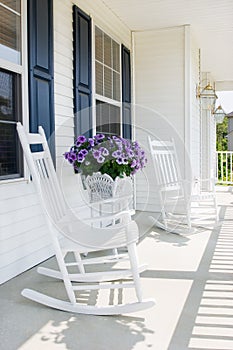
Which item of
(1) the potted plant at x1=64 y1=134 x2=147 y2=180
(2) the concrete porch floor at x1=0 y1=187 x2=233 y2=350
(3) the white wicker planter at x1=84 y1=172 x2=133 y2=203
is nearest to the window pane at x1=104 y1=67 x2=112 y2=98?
(1) the potted plant at x1=64 y1=134 x2=147 y2=180

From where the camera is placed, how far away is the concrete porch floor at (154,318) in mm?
1917

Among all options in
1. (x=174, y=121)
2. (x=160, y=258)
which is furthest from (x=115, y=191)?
(x=174, y=121)

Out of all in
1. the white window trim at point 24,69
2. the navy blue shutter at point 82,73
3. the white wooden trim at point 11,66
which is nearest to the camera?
the white wooden trim at point 11,66

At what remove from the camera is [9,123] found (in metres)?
2.92

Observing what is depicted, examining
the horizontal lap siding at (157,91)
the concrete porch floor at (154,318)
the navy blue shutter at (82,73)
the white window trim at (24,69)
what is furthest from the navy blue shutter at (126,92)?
the concrete porch floor at (154,318)

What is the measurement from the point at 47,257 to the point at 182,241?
56.1 inches

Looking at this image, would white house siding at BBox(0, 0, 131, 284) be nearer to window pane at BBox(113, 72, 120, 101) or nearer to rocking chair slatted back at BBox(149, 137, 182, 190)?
window pane at BBox(113, 72, 120, 101)

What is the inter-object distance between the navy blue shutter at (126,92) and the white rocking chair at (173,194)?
1.84 feet

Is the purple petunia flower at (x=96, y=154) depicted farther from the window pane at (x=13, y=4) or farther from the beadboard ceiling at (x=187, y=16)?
the beadboard ceiling at (x=187, y=16)

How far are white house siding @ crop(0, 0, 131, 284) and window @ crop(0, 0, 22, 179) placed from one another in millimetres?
178

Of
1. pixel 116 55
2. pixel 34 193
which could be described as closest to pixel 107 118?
pixel 116 55

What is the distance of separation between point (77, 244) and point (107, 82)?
2851 mm

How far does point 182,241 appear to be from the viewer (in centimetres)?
401

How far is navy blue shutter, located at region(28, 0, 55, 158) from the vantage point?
307 centimetres
